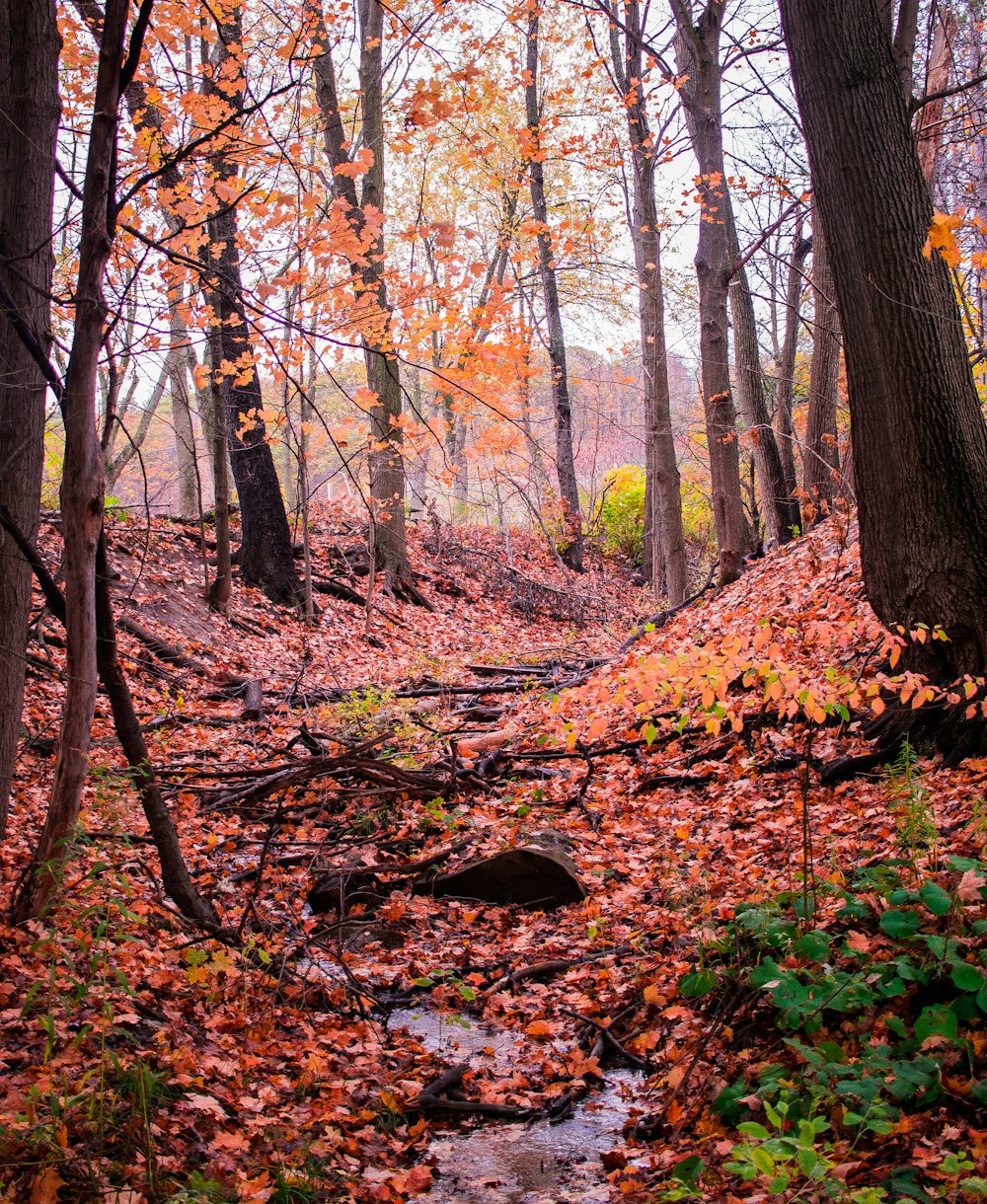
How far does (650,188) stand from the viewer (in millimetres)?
13406

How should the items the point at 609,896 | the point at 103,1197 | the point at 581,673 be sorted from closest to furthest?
the point at 103,1197 → the point at 609,896 → the point at 581,673

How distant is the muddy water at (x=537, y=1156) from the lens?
2713 millimetres

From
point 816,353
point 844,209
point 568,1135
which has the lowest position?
point 568,1135

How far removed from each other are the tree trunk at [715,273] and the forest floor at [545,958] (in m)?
2.90

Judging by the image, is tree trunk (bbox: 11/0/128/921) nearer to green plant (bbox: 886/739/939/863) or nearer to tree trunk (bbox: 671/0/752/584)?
green plant (bbox: 886/739/939/863)

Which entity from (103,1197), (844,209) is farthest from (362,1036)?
(844,209)

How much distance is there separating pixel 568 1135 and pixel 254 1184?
3.61 ft

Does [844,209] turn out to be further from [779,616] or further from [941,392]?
[779,616]

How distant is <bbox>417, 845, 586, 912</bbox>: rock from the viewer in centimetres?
493

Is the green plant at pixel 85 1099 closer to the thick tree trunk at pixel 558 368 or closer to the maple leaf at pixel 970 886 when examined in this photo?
the maple leaf at pixel 970 886

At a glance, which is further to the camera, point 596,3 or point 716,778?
point 596,3

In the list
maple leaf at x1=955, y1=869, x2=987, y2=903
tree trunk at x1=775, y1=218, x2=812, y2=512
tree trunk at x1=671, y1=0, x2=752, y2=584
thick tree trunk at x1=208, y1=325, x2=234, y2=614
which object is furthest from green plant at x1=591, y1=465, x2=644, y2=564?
maple leaf at x1=955, y1=869, x2=987, y2=903

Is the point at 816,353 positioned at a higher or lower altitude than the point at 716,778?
higher

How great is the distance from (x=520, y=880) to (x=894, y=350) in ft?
12.1
